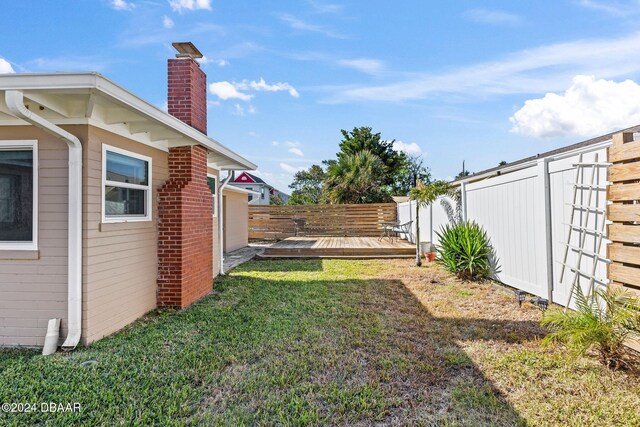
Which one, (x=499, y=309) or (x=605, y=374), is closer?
(x=605, y=374)

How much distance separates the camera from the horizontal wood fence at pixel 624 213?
3066mm

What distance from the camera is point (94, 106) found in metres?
3.62

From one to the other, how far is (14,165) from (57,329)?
182 centimetres

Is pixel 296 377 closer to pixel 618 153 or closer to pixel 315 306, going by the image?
pixel 315 306

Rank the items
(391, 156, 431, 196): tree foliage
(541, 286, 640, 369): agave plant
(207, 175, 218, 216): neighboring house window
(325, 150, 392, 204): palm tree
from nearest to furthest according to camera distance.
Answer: (541, 286, 640, 369): agave plant, (207, 175, 218, 216): neighboring house window, (325, 150, 392, 204): palm tree, (391, 156, 431, 196): tree foliage

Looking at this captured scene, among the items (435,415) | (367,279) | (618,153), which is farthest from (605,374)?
(367,279)

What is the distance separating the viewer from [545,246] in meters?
4.67

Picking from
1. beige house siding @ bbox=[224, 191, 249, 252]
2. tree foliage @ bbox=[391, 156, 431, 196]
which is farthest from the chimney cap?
tree foliage @ bbox=[391, 156, 431, 196]

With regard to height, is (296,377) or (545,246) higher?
(545,246)

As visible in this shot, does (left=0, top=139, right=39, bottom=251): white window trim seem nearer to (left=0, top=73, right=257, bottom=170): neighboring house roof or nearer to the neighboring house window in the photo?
(left=0, top=73, right=257, bottom=170): neighboring house roof

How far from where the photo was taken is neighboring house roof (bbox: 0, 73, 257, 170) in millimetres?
3068

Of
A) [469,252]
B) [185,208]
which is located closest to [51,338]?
[185,208]

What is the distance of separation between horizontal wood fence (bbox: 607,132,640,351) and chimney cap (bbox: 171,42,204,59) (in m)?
5.94

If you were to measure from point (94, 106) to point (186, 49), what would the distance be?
2.76m
